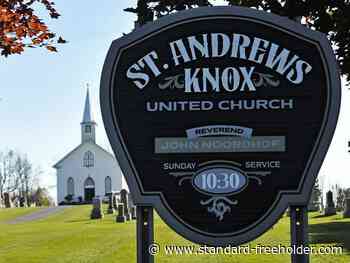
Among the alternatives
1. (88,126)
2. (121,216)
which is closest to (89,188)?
(88,126)

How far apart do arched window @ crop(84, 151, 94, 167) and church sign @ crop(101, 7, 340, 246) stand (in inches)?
3422

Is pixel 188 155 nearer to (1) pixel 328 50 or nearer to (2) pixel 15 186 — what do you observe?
(1) pixel 328 50

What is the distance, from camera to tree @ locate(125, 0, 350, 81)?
10242 millimetres

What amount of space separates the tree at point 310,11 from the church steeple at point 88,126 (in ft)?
285

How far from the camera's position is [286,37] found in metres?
6.45

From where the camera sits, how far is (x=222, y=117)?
6418 mm

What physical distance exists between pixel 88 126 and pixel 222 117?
9224 cm

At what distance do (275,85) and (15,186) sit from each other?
345 feet

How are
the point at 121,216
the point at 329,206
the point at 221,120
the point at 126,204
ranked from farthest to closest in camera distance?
1. the point at 126,204
2. the point at 329,206
3. the point at 121,216
4. the point at 221,120

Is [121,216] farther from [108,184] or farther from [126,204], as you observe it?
[108,184]

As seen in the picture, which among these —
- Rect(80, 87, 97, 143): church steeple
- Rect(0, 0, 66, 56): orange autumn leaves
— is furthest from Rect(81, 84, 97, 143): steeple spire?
Rect(0, 0, 66, 56): orange autumn leaves

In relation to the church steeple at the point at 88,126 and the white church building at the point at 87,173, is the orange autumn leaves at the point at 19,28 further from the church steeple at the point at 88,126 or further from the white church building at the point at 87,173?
the church steeple at the point at 88,126

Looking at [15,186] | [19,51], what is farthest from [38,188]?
[19,51]

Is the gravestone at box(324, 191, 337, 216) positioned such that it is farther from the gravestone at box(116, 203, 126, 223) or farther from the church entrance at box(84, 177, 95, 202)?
Result: the church entrance at box(84, 177, 95, 202)
